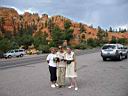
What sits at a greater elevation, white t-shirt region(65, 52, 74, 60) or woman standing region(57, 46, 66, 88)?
white t-shirt region(65, 52, 74, 60)

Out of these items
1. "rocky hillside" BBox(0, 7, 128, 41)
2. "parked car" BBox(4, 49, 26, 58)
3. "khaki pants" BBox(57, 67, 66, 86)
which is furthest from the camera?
"rocky hillside" BBox(0, 7, 128, 41)

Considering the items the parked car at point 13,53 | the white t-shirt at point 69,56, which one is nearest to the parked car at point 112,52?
the white t-shirt at point 69,56

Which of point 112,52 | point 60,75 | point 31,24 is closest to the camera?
point 60,75

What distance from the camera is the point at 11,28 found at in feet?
513

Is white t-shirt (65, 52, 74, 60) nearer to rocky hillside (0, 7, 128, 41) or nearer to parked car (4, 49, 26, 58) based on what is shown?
parked car (4, 49, 26, 58)

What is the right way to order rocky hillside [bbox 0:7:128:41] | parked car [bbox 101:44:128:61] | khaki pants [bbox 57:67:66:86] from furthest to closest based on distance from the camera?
rocky hillside [bbox 0:7:128:41], parked car [bbox 101:44:128:61], khaki pants [bbox 57:67:66:86]

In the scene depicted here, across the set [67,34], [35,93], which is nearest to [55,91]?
[35,93]

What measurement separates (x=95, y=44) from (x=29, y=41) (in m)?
30.1

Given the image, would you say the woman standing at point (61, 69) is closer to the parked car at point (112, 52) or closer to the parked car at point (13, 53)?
the parked car at point (112, 52)

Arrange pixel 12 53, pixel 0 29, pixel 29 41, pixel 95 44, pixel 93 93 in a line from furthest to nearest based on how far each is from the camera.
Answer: pixel 0 29, pixel 95 44, pixel 29 41, pixel 12 53, pixel 93 93

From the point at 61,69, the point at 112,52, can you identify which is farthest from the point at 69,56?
the point at 112,52

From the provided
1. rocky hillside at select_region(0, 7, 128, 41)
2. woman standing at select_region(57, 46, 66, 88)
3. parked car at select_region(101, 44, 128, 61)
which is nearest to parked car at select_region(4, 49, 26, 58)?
parked car at select_region(101, 44, 128, 61)

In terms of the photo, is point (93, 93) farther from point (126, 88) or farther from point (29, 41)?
point (29, 41)

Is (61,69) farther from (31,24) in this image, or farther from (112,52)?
(31,24)
